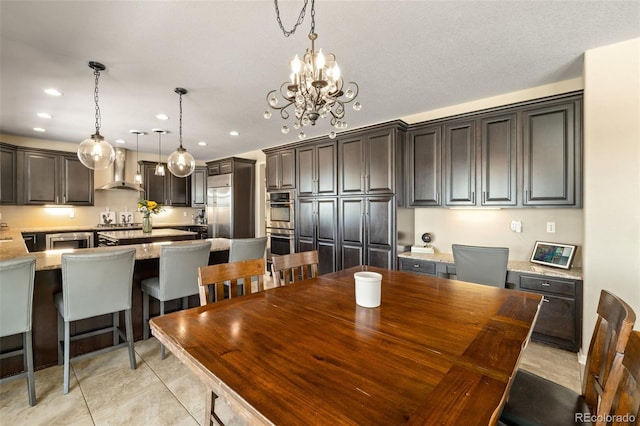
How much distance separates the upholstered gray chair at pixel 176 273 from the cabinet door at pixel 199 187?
4508 millimetres

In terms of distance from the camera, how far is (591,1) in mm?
1769

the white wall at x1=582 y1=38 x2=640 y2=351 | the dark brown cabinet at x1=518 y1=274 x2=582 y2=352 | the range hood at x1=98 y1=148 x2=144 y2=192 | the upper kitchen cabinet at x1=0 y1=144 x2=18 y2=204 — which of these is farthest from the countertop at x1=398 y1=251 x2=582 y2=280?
the upper kitchen cabinet at x1=0 y1=144 x2=18 y2=204

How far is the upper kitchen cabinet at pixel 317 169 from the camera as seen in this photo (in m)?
4.31

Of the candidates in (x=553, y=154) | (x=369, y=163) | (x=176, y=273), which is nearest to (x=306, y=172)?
(x=369, y=163)

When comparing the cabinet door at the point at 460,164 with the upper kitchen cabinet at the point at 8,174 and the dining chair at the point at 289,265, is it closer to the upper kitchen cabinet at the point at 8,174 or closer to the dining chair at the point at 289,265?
the dining chair at the point at 289,265

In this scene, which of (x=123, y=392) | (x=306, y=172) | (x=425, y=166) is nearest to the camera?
(x=123, y=392)

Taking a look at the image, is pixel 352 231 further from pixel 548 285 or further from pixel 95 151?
pixel 95 151

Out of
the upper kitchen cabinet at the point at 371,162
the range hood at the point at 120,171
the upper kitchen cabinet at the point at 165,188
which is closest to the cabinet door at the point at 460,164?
the upper kitchen cabinet at the point at 371,162

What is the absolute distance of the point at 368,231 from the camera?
12.7 feet

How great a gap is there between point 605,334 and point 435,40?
2.08 metres

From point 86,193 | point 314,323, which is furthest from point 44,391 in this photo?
point 86,193

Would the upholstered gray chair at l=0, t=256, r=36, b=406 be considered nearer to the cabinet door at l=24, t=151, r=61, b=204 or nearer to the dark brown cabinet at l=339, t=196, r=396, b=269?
the dark brown cabinet at l=339, t=196, r=396, b=269

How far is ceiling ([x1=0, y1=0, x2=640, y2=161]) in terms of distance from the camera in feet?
6.10

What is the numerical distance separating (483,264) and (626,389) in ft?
5.18
